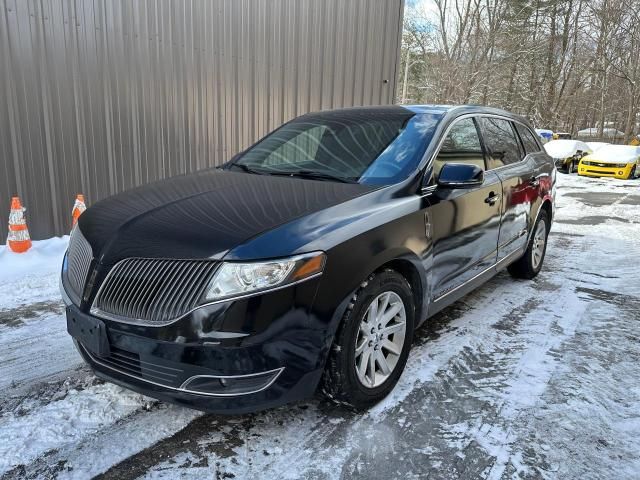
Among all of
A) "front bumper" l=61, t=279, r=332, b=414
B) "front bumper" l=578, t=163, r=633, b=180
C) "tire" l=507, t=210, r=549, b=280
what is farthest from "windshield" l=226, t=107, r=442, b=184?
"front bumper" l=578, t=163, r=633, b=180

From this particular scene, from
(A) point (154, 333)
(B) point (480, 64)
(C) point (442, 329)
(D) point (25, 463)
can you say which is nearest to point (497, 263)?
(C) point (442, 329)

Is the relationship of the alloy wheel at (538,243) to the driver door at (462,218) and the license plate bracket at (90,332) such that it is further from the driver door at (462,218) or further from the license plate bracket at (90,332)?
the license plate bracket at (90,332)

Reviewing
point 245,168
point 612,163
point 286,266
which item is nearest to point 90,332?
point 286,266

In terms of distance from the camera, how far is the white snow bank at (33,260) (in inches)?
192

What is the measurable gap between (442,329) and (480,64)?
2660 cm

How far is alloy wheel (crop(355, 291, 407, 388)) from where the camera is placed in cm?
253

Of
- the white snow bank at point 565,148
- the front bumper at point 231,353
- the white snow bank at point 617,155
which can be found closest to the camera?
the front bumper at point 231,353

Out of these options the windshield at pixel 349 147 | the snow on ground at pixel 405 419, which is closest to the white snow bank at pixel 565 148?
the snow on ground at pixel 405 419

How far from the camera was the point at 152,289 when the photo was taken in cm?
214

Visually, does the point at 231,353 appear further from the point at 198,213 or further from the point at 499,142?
the point at 499,142

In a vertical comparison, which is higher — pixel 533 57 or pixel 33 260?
pixel 533 57

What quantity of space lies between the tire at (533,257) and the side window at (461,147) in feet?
4.98

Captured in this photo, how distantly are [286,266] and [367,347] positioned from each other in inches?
28.9

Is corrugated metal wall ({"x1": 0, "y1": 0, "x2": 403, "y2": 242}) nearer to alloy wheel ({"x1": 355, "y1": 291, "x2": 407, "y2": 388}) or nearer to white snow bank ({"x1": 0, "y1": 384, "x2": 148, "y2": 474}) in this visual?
white snow bank ({"x1": 0, "y1": 384, "x2": 148, "y2": 474})
